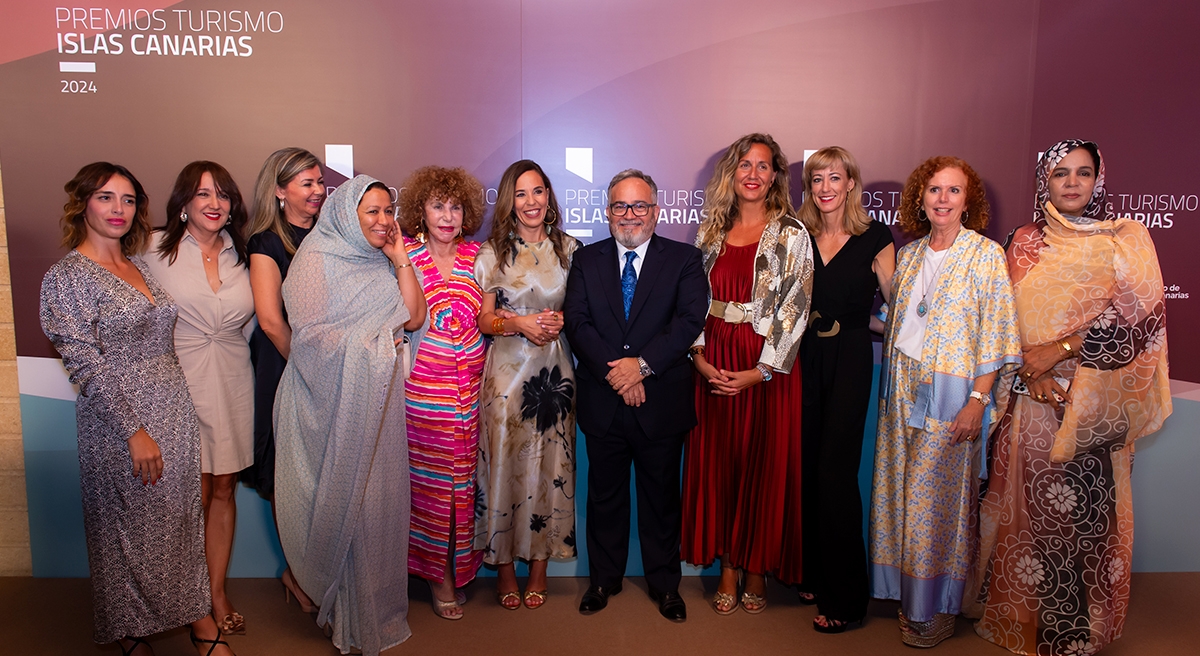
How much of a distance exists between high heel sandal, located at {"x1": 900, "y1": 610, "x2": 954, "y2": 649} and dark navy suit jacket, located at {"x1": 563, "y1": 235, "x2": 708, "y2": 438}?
135 centimetres

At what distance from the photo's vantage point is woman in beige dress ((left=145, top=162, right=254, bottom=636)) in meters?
2.93

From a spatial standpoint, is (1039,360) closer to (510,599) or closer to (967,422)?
(967,422)

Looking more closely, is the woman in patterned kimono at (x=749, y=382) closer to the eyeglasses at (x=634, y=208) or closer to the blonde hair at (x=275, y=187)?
the eyeglasses at (x=634, y=208)

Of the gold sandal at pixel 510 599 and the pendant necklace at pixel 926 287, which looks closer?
the pendant necklace at pixel 926 287

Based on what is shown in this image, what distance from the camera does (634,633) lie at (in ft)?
10.2

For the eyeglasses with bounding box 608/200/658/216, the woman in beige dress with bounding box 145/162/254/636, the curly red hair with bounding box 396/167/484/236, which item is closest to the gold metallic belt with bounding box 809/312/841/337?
the eyeglasses with bounding box 608/200/658/216

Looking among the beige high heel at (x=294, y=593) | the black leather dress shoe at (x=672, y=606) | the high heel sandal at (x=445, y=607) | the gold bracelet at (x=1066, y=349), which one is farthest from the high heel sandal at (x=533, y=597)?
the gold bracelet at (x=1066, y=349)

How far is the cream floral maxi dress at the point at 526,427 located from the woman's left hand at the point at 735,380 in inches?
27.6

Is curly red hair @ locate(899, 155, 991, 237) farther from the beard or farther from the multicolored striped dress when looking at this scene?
the multicolored striped dress

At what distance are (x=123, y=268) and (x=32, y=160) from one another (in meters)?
1.38

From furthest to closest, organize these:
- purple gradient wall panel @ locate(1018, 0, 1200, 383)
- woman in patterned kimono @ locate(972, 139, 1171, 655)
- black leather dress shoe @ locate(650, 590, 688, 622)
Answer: purple gradient wall panel @ locate(1018, 0, 1200, 383)
black leather dress shoe @ locate(650, 590, 688, 622)
woman in patterned kimono @ locate(972, 139, 1171, 655)

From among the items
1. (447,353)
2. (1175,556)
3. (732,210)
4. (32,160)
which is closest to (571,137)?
(732,210)

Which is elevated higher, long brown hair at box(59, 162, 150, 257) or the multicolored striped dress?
long brown hair at box(59, 162, 150, 257)

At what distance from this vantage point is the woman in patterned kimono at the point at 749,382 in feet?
9.83
